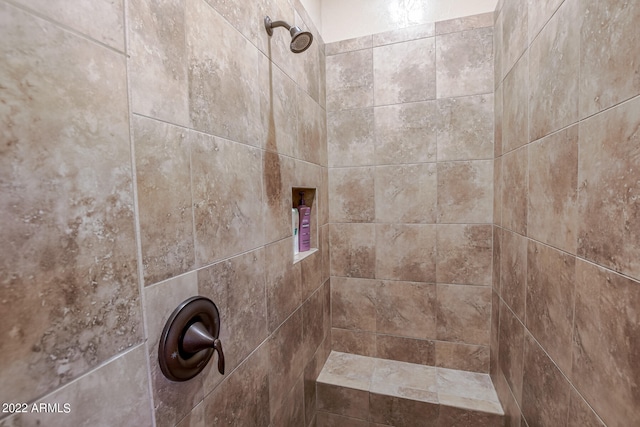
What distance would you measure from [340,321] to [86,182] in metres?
1.55

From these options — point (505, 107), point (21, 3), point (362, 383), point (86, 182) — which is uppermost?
point (505, 107)

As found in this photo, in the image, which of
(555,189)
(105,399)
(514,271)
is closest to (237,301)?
(105,399)

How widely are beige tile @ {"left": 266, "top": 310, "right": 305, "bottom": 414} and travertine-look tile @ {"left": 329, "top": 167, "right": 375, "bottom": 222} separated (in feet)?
2.15

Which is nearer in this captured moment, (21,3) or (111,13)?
(21,3)

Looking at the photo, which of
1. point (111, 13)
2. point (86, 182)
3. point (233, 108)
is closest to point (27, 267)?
point (86, 182)

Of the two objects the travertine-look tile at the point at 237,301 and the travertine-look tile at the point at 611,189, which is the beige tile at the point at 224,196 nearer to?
the travertine-look tile at the point at 237,301

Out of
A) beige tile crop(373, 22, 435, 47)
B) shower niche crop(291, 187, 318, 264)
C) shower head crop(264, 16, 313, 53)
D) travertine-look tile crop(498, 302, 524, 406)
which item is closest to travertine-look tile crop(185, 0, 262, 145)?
shower head crop(264, 16, 313, 53)

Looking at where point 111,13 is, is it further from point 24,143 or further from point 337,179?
point 337,179

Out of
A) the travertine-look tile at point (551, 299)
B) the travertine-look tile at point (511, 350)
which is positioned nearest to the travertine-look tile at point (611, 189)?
the travertine-look tile at point (551, 299)

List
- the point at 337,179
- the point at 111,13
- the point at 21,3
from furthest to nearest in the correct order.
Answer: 1. the point at 337,179
2. the point at 111,13
3. the point at 21,3

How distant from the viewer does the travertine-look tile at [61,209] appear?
35 centimetres

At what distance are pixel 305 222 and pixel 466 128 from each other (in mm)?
996

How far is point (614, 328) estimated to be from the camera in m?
0.56

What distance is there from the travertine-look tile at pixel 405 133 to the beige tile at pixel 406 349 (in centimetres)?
105
